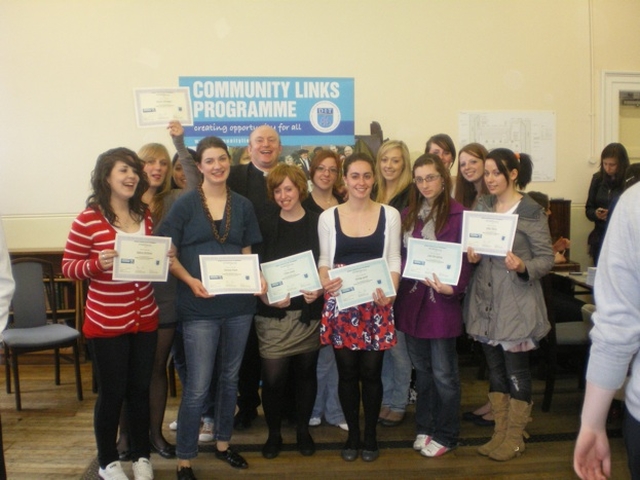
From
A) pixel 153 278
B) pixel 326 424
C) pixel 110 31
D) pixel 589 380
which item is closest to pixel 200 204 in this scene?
pixel 153 278

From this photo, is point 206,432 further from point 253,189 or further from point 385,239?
point 385,239

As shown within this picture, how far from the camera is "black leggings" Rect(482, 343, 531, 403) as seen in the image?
9.35ft

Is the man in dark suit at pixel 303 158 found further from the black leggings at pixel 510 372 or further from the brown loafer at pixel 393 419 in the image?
the black leggings at pixel 510 372

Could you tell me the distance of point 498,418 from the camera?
299 centimetres

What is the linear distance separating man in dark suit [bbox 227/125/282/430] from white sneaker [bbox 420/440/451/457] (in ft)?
3.60

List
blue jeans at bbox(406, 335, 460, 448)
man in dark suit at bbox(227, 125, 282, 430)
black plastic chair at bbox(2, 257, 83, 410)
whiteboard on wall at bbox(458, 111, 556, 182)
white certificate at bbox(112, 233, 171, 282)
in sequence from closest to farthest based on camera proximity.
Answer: white certificate at bbox(112, 233, 171, 282) → blue jeans at bbox(406, 335, 460, 448) → man in dark suit at bbox(227, 125, 282, 430) → black plastic chair at bbox(2, 257, 83, 410) → whiteboard on wall at bbox(458, 111, 556, 182)

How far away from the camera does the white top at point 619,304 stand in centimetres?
100

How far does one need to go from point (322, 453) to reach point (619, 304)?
2.37 meters

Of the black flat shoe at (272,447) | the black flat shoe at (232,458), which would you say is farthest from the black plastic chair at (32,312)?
the black flat shoe at (272,447)

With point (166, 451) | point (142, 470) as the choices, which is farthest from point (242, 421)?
point (142, 470)

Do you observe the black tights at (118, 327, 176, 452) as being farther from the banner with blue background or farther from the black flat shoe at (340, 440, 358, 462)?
the banner with blue background

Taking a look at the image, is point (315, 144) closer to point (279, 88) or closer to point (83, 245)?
point (279, 88)

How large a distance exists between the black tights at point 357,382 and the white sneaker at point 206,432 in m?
0.86

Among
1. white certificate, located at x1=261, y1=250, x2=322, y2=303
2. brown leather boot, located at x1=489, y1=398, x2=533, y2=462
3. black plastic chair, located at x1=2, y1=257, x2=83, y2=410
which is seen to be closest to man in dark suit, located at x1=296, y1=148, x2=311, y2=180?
black plastic chair, located at x1=2, y1=257, x2=83, y2=410
